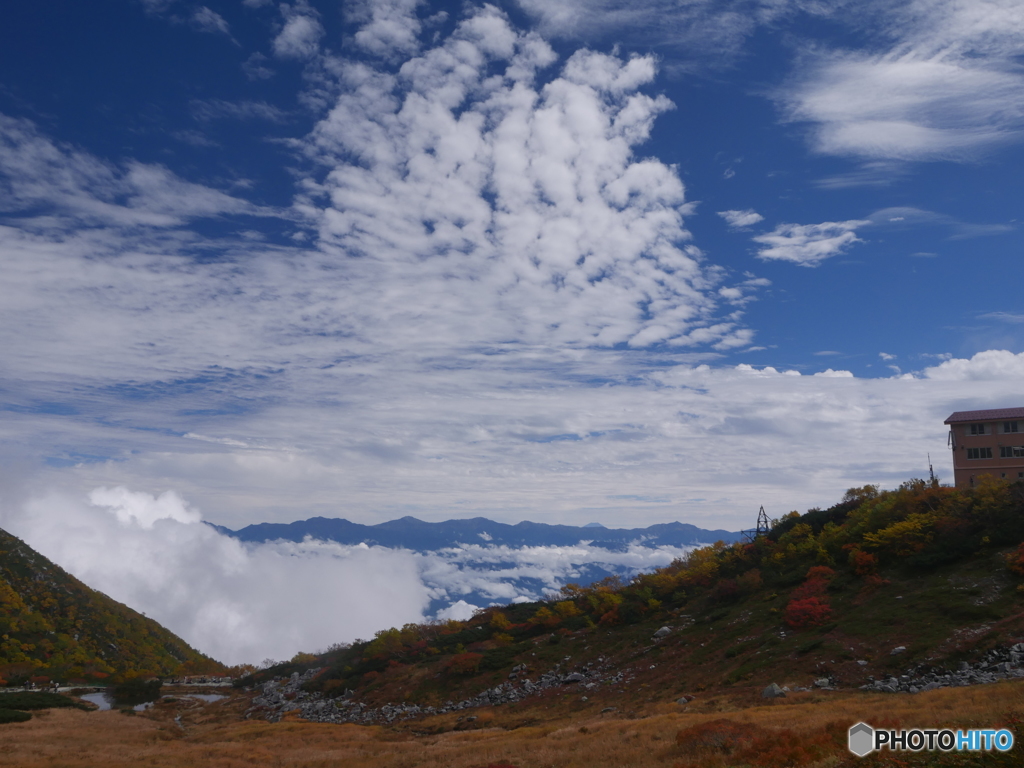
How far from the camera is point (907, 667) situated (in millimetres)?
29391

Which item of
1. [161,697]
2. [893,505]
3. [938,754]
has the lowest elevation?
[161,697]

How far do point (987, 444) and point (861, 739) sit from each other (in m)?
56.4

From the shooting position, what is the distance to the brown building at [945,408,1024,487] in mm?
57344

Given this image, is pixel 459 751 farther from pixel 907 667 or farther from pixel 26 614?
pixel 26 614

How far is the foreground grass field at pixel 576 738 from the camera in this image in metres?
17.7

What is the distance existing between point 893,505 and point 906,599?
716 inches

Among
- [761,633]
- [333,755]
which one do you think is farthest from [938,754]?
[761,633]

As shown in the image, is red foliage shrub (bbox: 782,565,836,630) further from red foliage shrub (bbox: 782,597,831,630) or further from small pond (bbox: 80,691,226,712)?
small pond (bbox: 80,691,226,712)

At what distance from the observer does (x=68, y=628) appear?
130875 mm

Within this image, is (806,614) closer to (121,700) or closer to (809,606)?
(809,606)

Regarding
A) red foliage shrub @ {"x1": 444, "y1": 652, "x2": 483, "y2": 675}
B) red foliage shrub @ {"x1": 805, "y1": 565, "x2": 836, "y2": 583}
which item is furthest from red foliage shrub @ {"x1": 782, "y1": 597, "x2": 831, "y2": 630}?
red foliage shrub @ {"x1": 444, "y1": 652, "x2": 483, "y2": 675}

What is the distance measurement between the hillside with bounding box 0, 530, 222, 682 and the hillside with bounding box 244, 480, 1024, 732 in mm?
72779

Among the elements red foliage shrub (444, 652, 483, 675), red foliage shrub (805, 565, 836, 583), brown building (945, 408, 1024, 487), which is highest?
brown building (945, 408, 1024, 487)

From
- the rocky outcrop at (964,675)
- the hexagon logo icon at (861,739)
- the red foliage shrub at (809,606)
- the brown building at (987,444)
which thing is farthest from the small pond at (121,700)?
the brown building at (987,444)
